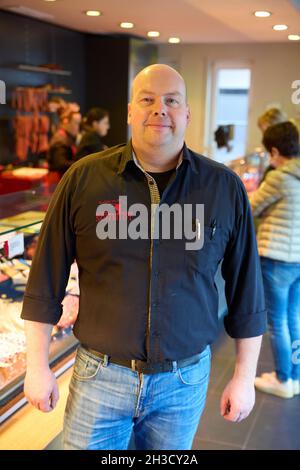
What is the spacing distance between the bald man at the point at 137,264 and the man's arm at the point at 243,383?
0.44 ft

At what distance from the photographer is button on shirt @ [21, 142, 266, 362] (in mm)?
1480

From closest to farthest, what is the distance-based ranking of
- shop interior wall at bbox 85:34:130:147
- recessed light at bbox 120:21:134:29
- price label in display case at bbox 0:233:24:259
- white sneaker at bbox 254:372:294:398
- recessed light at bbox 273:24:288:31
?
price label in display case at bbox 0:233:24:259 < white sneaker at bbox 254:372:294:398 < recessed light at bbox 273:24:288:31 < recessed light at bbox 120:21:134:29 < shop interior wall at bbox 85:34:130:147

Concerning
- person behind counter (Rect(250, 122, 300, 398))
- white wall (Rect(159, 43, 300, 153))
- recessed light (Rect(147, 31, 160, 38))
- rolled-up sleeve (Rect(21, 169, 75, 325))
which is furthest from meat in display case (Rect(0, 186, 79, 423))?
white wall (Rect(159, 43, 300, 153))

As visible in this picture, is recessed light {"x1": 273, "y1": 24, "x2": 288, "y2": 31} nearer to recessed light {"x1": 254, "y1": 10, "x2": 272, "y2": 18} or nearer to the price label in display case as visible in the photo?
recessed light {"x1": 254, "y1": 10, "x2": 272, "y2": 18}

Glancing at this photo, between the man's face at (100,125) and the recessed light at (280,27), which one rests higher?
the recessed light at (280,27)

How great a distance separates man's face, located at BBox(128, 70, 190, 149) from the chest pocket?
27 cm

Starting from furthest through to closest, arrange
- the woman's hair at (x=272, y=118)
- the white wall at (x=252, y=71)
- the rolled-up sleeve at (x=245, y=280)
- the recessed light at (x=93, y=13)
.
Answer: the white wall at (x=252, y=71) < the recessed light at (x=93, y=13) < the woman's hair at (x=272, y=118) < the rolled-up sleeve at (x=245, y=280)

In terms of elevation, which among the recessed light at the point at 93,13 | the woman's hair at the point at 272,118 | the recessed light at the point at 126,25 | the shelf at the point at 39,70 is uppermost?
the recessed light at the point at 126,25

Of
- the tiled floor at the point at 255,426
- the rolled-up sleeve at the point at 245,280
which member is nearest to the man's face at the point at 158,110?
the rolled-up sleeve at the point at 245,280

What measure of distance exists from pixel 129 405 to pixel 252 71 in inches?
305

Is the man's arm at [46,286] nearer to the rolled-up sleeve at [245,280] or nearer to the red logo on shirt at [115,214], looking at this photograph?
the red logo on shirt at [115,214]

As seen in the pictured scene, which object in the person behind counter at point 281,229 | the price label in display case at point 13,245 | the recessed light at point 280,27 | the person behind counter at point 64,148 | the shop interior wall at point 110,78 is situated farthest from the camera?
the shop interior wall at point 110,78

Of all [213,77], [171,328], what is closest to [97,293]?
[171,328]

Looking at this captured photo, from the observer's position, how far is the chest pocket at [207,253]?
152 cm
